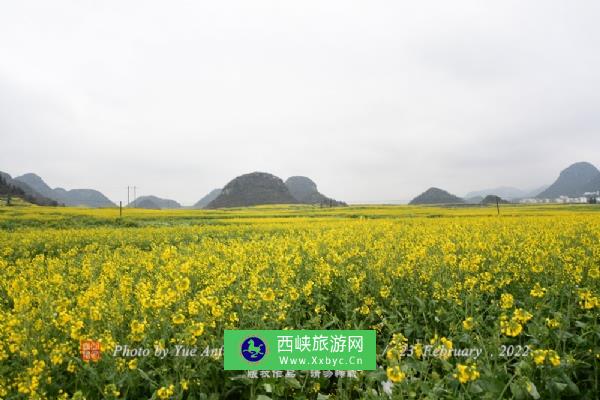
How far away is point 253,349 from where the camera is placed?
3326 mm

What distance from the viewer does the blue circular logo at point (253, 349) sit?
325cm

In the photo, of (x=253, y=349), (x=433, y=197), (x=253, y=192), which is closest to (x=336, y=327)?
(x=253, y=349)

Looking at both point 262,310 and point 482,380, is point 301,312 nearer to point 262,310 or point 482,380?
point 262,310

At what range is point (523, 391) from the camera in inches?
94.1

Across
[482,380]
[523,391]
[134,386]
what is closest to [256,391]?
[134,386]

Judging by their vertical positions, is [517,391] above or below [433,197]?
below

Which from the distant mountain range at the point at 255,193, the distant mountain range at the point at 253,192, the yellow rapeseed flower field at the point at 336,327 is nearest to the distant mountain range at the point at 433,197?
the distant mountain range at the point at 255,193

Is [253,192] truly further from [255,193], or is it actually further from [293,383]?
[293,383]

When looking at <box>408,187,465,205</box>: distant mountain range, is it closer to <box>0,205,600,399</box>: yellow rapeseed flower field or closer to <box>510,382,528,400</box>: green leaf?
<box>0,205,600,399</box>: yellow rapeseed flower field

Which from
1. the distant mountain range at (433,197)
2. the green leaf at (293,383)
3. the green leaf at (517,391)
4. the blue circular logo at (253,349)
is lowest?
the green leaf at (293,383)

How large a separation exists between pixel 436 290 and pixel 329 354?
2.09 meters

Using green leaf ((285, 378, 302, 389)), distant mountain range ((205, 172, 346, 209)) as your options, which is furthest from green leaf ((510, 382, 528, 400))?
distant mountain range ((205, 172, 346, 209))

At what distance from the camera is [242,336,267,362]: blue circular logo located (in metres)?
3.25

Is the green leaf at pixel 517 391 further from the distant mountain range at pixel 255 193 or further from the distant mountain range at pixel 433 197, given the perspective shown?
the distant mountain range at pixel 433 197
